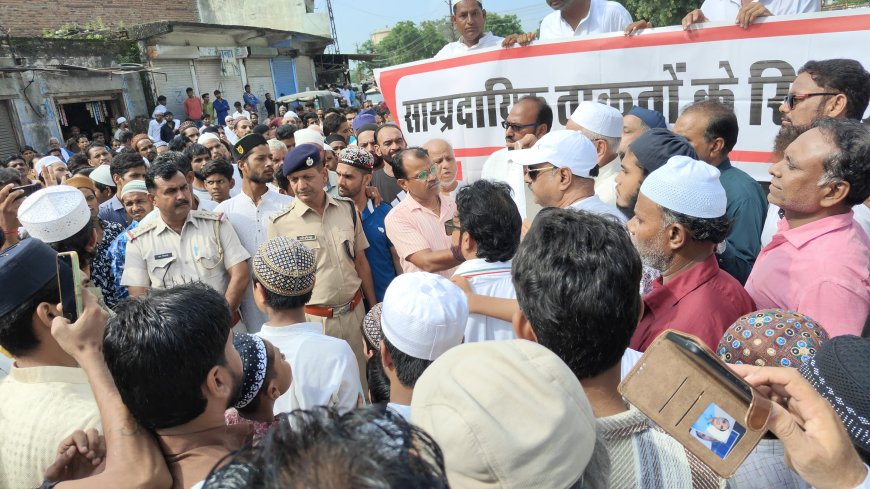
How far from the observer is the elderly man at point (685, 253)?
1.84m

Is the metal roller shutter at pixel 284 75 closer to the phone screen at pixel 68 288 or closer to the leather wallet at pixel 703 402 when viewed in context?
the phone screen at pixel 68 288

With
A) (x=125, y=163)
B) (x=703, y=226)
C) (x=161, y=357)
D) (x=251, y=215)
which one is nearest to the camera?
(x=161, y=357)

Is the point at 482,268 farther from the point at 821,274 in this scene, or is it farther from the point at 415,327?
the point at 821,274

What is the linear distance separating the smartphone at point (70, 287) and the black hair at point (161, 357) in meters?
0.19

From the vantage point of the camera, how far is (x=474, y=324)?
2.24 meters

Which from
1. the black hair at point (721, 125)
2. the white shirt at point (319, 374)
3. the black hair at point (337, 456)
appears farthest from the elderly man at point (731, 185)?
the black hair at point (337, 456)

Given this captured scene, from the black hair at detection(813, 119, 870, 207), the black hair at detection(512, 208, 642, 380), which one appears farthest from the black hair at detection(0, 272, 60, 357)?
the black hair at detection(813, 119, 870, 207)

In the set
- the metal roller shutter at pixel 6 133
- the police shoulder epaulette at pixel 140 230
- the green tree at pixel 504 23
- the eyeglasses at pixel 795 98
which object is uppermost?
the green tree at pixel 504 23

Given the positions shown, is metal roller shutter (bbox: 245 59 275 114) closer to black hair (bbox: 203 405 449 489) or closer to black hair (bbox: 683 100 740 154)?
black hair (bbox: 683 100 740 154)

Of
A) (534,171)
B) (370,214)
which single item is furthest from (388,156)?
(534,171)

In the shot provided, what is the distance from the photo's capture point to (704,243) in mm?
1988

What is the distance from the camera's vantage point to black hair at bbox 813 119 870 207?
78.9 inches

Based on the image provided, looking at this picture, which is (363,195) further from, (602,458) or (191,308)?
(602,458)

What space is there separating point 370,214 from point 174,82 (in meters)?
17.0
